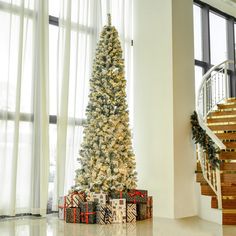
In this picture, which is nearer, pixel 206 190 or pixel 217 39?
pixel 206 190

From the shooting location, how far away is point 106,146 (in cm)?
681

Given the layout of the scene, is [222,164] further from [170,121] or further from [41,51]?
[41,51]

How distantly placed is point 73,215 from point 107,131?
1.42 metres

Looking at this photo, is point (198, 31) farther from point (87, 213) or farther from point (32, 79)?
point (87, 213)

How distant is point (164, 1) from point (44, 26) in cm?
244

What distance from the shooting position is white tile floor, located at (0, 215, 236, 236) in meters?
5.69

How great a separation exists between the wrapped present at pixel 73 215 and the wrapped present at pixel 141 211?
41.7 inches

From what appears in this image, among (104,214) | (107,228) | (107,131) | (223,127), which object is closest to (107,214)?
(104,214)

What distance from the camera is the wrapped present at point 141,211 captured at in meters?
6.96

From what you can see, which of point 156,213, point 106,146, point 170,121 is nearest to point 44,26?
point 106,146

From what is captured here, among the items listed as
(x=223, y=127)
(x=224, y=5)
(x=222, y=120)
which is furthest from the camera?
(x=224, y=5)

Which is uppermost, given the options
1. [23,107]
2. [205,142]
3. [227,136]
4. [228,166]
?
[23,107]

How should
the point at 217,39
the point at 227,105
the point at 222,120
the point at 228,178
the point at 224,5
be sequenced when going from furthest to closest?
the point at 217,39, the point at 224,5, the point at 227,105, the point at 222,120, the point at 228,178

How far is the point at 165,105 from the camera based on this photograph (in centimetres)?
782
